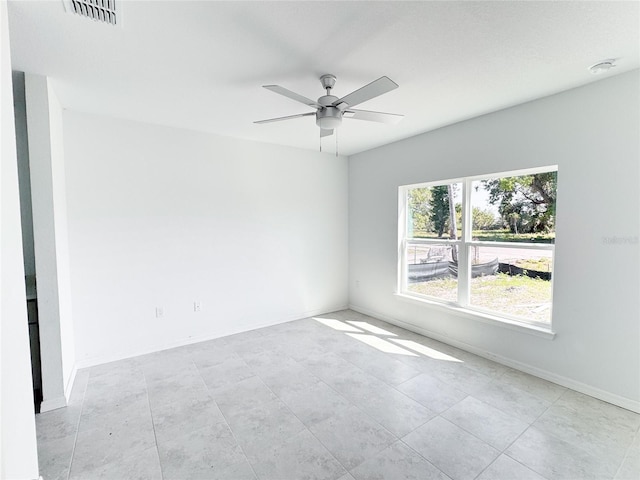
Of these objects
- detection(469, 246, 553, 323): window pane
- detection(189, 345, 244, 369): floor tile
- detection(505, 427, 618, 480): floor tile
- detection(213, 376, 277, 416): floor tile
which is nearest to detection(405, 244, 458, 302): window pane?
detection(469, 246, 553, 323): window pane

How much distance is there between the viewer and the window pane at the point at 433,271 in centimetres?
354

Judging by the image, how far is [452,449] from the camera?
1.86 metres

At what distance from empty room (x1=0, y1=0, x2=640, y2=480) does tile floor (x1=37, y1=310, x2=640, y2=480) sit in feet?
0.06

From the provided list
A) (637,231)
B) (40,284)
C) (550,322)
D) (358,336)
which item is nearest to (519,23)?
(637,231)

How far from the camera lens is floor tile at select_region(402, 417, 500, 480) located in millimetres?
1713

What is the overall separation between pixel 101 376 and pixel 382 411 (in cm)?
261

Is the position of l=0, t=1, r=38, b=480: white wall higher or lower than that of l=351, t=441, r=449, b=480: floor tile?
higher

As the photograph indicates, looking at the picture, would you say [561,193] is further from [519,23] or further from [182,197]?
[182,197]

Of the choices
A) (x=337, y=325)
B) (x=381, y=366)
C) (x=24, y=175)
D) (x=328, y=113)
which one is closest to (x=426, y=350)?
(x=381, y=366)

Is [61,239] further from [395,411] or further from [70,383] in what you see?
[395,411]

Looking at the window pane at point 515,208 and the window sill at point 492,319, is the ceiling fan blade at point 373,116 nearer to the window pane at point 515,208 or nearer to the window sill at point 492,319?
the window pane at point 515,208

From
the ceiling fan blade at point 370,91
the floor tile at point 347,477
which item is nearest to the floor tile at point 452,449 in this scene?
the floor tile at point 347,477

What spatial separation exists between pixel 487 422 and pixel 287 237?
3054 mm

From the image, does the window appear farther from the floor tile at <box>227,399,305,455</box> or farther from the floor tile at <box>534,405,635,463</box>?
the floor tile at <box>227,399,305,455</box>
